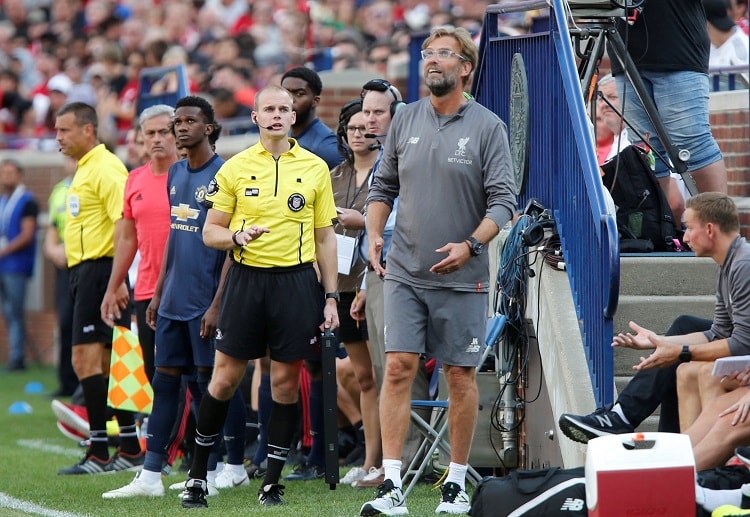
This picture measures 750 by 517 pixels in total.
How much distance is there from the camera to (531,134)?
8.27 meters

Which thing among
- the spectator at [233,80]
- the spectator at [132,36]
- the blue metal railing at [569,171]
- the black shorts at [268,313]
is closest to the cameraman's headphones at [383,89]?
the blue metal railing at [569,171]

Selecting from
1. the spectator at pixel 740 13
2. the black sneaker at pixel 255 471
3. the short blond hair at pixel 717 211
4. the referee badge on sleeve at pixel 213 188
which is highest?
the spectator at pixel 740 13

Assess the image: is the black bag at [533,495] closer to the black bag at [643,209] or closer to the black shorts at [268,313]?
the black shorts at [268,313]

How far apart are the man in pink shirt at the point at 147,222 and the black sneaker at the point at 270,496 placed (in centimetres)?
196

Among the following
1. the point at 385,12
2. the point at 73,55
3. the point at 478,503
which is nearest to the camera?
the point at 478,503

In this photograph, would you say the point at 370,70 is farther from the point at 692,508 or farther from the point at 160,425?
the point at 692,508

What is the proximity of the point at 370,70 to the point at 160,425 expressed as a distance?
767 centimetres

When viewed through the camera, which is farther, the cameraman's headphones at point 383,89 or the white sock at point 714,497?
the cameraman's headphones at point 383,89

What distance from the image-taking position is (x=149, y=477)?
25.9 feet

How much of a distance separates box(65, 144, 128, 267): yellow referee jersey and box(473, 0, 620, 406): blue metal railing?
105 inches

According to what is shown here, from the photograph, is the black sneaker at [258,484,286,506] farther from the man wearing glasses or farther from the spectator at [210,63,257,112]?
the spectator at [210,63,257,112]

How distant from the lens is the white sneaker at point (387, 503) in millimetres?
6627

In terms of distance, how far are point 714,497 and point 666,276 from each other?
1866mm

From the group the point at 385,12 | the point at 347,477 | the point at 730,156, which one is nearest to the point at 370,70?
the point at 385,12
